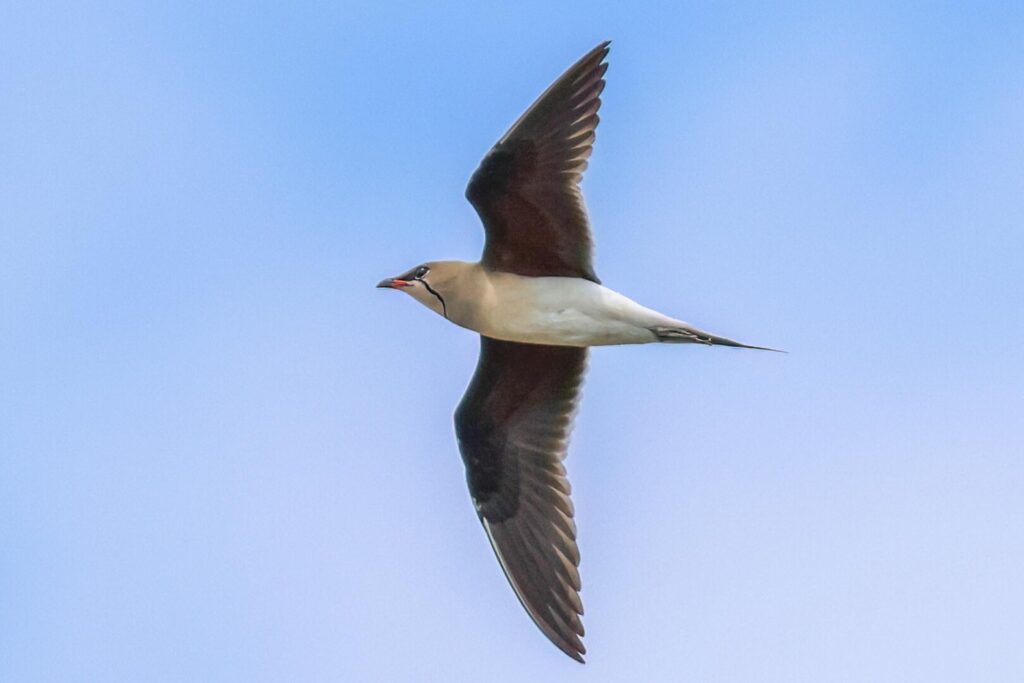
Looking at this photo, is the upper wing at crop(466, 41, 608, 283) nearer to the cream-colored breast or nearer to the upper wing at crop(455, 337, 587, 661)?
the cream-colored breast

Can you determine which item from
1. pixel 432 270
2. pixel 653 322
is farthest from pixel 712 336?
pixel 432 270

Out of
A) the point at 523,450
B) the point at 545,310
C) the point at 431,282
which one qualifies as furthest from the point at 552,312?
the point at 523,450

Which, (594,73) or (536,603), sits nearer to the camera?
(594,73)

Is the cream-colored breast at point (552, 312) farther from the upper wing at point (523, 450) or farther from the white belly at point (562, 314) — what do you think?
the upper wing at point (523, 450)

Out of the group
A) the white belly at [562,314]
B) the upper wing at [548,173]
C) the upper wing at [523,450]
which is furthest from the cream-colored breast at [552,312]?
the upper wing at [523,450]

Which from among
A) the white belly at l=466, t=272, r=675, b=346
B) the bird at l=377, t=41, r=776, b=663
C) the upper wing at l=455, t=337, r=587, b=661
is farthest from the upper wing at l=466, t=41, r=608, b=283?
the upper wing at l=455, t=337, r=587, b=661

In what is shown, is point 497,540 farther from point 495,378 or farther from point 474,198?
point 474,198
